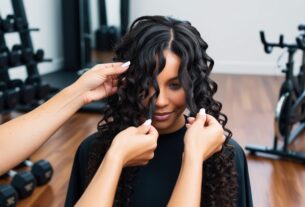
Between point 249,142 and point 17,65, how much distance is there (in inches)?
80.7

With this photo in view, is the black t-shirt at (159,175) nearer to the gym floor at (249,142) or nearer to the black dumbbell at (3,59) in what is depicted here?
the gym floor at (249,142)

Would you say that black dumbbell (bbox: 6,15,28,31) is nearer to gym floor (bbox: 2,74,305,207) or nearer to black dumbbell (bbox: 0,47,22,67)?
black dumbbell (bbox: 0,47,22,67)

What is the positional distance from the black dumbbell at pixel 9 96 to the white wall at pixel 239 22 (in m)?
3.12

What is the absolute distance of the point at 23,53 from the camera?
3.18m

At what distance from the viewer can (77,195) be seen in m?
1.12

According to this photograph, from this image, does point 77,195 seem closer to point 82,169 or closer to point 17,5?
point 82,169

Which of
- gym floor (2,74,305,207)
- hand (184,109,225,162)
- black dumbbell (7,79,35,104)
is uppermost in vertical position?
hand (184,109,225,162)

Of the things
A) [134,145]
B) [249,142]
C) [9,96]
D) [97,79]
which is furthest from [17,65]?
[134,145]

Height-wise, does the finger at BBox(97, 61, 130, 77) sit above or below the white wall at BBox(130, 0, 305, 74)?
above

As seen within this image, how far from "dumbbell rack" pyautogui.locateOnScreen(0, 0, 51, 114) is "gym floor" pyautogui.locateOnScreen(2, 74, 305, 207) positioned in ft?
1.36

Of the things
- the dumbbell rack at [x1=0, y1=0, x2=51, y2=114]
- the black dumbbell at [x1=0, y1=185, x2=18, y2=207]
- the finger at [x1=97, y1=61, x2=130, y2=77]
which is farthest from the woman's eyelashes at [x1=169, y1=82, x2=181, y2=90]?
the dumbbell rack at [x1=0, y1=0, x2=51, y2=114]

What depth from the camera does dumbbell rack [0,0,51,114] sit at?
2973mm

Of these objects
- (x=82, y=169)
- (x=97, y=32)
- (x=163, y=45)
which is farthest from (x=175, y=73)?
(x=97, y=32)

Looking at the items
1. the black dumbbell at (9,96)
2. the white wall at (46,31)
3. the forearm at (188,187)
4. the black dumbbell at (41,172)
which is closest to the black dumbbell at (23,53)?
the black dumbbell at (9,96)
